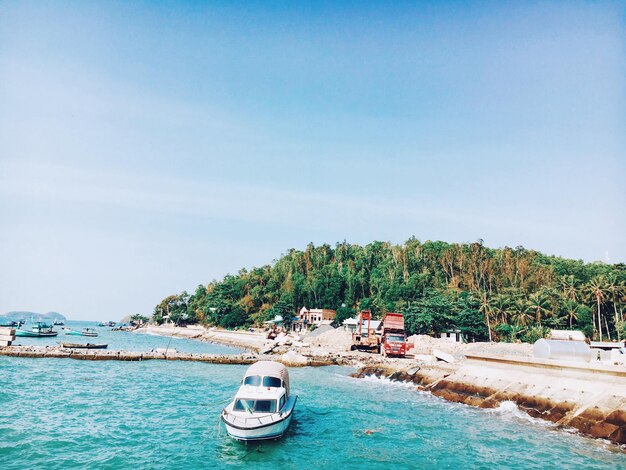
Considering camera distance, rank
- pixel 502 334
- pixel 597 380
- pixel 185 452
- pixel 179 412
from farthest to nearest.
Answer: pixel 502 334 < pixel 179 412 < pixel 597 380 < pixel 185 452


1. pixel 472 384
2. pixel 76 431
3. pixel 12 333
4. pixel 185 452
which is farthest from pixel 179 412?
pixel 12 333

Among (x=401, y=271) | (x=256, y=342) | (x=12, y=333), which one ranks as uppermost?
(x=401, y=271)

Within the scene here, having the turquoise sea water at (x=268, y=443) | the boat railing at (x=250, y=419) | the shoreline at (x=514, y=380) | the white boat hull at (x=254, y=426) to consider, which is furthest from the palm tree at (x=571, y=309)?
the boat railing at (x=250, y=419)

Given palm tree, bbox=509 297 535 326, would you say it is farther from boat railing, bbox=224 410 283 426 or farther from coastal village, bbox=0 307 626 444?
boat railing, bbox=224 410 283 426

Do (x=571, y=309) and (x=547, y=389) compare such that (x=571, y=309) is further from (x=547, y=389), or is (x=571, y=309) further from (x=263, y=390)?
(x=263, y=390)

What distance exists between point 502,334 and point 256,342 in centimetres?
5857

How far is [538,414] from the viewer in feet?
89.2

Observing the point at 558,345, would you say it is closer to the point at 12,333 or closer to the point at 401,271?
the point at 12,333

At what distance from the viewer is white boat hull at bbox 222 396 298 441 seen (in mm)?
20406

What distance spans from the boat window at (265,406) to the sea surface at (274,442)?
1.73m

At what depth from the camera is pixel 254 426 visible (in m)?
20.4

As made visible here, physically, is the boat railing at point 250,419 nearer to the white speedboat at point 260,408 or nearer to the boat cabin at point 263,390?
the white speedboat at point 260,408

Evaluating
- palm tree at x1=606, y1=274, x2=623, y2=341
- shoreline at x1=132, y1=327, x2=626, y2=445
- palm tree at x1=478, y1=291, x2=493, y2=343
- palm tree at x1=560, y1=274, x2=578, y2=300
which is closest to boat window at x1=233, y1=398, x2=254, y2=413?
shoreline at x1=132, y1=327, x2=626, y2=445

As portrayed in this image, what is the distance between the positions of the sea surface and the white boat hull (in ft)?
2.12
